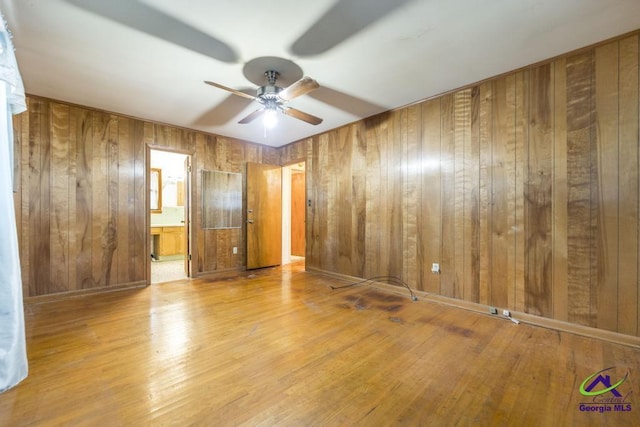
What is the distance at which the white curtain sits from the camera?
1524mm

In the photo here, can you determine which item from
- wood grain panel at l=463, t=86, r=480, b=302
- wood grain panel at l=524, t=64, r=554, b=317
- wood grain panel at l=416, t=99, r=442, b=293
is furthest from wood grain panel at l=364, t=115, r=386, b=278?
wood grain panel at l=524, t=64, r=554, b=317

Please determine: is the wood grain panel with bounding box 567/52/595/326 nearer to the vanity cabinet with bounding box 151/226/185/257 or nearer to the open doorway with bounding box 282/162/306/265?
the open doorway with bounding box 282/162/306/265

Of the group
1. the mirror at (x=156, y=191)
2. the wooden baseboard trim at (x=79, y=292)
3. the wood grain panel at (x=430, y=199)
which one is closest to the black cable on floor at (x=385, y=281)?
the wood grain panel at (x=430, y=199)

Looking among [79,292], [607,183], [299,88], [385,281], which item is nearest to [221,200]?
[79,292]

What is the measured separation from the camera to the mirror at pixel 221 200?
466 centimetres

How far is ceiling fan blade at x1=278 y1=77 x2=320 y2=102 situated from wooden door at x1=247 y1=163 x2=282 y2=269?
2.81m

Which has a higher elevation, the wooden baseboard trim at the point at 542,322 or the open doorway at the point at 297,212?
the open doorway at the point at 297,212

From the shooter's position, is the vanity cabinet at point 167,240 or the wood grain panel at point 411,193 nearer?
the wood grain panel at point 411,193

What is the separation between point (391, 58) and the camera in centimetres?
243

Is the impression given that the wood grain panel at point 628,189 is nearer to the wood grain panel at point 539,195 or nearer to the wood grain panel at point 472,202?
the wood grain panel at point 539,195

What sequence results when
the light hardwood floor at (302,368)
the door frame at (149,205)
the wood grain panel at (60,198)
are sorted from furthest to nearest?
1. the door frame at (149,205)
2. the wood grain panel at (60,198)
3. the light hardwood floor at (302,368)

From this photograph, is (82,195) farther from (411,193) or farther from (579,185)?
(579,185)

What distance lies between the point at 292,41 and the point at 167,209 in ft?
19.3

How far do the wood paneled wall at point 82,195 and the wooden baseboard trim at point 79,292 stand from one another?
0.04 m
